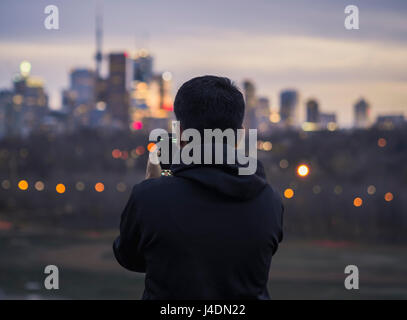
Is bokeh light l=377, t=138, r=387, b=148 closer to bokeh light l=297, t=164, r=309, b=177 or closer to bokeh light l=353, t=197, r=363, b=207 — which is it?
bokeh light l=353, t=197, r=363, b=207

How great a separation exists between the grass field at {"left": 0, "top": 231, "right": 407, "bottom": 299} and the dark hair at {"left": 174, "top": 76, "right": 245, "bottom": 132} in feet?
102

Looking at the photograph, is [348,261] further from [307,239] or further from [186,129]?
[186,129]

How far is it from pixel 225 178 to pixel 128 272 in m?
43.1

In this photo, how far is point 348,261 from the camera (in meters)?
48.9

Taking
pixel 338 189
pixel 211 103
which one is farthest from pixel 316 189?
pixel 211 103

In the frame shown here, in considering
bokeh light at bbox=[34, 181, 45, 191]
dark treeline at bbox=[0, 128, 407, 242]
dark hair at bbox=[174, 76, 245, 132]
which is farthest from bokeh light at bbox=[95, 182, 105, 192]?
dark hair at bbox=[174, 76, 245, 132]

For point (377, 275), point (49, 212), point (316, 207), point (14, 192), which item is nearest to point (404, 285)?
point (377, 275)

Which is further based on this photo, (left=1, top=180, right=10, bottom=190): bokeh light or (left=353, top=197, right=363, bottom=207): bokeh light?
(left=1, top=180, right=10, bottom=190): bokeh light

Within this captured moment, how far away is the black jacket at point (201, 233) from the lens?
234 cm

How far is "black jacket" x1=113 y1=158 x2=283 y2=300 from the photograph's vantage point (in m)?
2.34

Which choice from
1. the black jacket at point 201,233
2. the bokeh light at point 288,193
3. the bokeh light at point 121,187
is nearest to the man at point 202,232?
the black jacket at point 201,233

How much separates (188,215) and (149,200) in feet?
0.48

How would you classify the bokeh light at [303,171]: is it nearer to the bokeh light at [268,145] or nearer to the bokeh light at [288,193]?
the bokeh light at [288,193]

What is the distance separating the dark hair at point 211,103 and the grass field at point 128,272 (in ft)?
102
